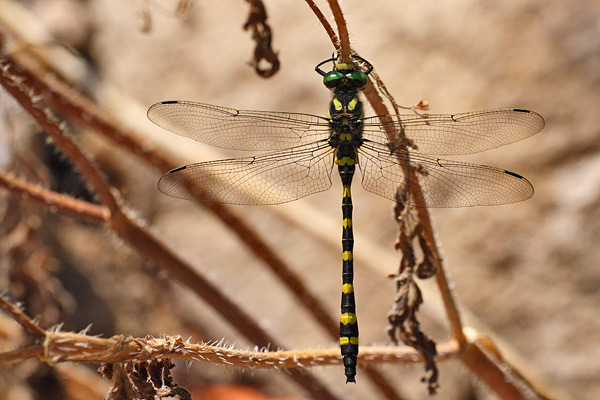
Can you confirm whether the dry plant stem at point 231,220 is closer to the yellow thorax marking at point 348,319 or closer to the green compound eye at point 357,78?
the yellow thorax marking at point 348,319

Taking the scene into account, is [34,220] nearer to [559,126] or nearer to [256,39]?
[256,39]

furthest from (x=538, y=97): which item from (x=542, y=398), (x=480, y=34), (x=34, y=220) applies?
(x=34, y=220)

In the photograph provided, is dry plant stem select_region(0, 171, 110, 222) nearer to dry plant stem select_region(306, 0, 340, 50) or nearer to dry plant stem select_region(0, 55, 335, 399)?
dry plant stem select_region(0, 55, 335, 399)

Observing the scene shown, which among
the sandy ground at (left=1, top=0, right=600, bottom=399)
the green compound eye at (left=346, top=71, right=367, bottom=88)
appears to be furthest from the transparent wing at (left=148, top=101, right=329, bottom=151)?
the sandy ground at (left=1, top=0, right=600, bottom=399)

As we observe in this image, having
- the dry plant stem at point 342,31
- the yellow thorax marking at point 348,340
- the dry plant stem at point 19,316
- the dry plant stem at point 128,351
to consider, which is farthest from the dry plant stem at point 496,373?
the dry plant stem at point 19,316

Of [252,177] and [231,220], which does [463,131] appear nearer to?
[252,177]

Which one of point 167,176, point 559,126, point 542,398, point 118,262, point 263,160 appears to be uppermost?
point 559,126

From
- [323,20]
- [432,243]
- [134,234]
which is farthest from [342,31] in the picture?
[134,234]
